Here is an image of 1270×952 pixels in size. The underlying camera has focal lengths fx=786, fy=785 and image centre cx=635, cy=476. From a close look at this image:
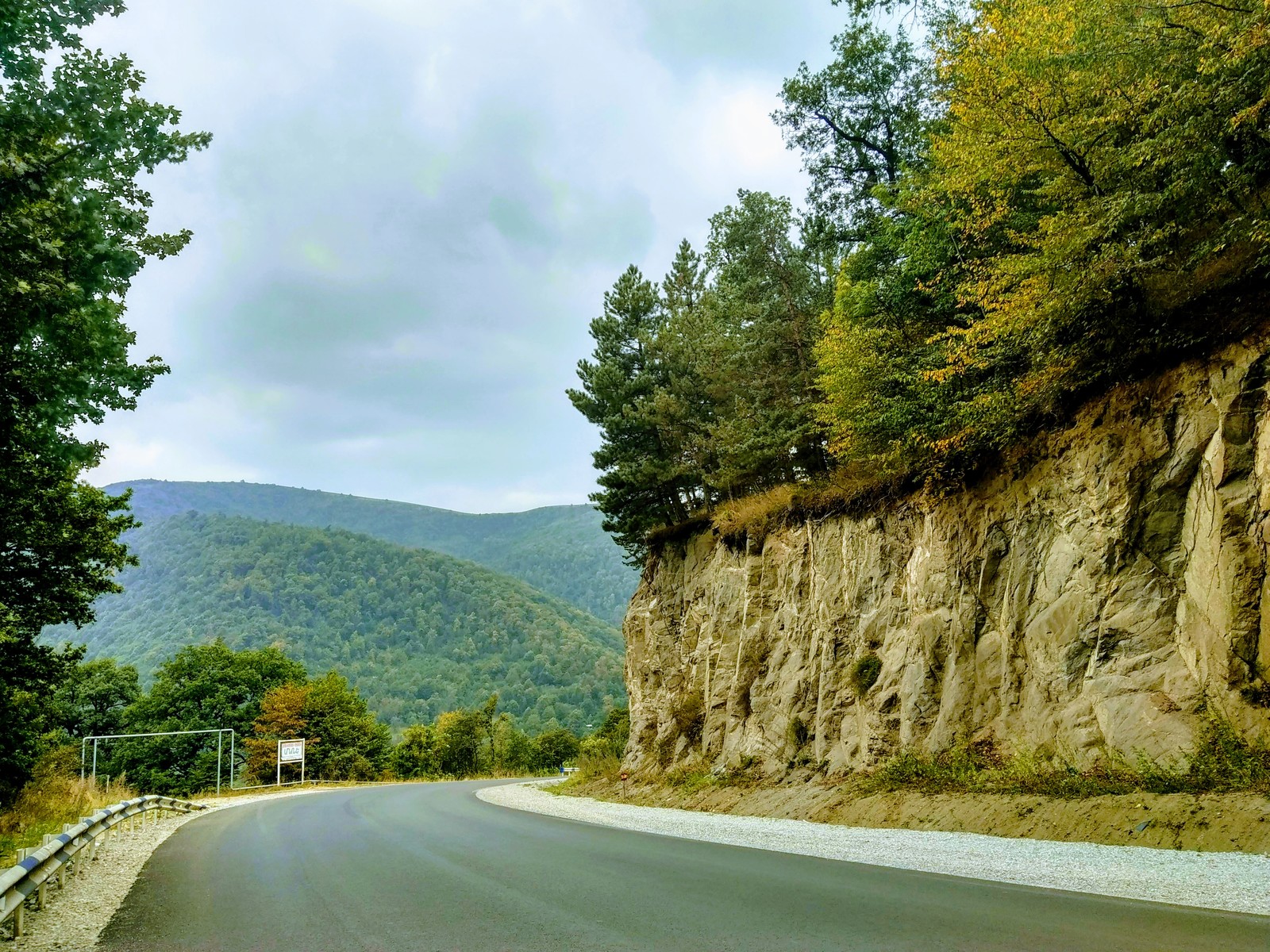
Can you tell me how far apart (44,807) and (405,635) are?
167 m

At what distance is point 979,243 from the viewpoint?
16.5m

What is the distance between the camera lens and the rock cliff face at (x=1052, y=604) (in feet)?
35.4

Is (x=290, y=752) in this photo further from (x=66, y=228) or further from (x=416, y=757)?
(x=66, y=228)

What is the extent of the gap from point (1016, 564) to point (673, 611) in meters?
17.0

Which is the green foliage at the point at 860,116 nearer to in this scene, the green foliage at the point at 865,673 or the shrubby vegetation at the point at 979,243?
the shrubby vegetation at the point at 979,243

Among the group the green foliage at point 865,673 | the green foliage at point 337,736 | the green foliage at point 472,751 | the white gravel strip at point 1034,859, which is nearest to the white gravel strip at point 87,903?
the white gravel strip at point 1034,859

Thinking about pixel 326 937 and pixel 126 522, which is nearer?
pixel 326 937

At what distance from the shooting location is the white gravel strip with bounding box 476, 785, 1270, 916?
668 cm

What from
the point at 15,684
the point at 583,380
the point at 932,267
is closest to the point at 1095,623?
the point at 932,267

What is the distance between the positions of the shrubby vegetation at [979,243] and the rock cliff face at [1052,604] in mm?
936

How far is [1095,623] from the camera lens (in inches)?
502

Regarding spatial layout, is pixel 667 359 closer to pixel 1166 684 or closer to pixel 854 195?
pixel 854 195

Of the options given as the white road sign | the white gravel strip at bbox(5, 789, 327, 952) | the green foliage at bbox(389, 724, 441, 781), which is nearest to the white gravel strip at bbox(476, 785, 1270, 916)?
the white gravel strip at bbox(5, 789, 327, 952)

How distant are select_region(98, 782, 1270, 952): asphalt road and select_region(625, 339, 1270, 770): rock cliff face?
5640mm
